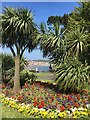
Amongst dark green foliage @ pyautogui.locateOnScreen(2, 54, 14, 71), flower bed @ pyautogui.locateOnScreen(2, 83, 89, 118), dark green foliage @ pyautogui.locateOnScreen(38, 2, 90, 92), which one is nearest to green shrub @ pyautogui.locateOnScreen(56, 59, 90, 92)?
dark green foliage @ pyautogui.locateOnScreen(38, 2, 90, 92)

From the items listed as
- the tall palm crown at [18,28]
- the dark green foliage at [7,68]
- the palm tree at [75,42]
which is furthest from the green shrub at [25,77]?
the palm tree at [75,42]

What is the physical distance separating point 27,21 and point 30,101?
3927 millimetres

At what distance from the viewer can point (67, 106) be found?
8.71m

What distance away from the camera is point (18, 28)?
38.6 feet

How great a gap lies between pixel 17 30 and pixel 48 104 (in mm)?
4291

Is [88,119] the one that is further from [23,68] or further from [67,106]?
[23,68]

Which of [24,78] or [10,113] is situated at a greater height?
[24,78]

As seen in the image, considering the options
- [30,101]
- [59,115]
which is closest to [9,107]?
[30,101]

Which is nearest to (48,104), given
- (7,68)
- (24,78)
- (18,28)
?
(18,28)

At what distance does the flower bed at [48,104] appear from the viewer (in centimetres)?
805

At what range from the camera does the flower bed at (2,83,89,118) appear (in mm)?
8047

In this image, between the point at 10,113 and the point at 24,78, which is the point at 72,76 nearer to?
the point at 10,113

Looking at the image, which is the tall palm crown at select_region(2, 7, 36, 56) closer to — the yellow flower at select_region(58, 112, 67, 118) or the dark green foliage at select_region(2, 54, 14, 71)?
the dark green foliage at select_region(2, 54, 14, 71)

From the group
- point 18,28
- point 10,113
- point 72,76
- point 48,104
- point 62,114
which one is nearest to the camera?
point 62,114
